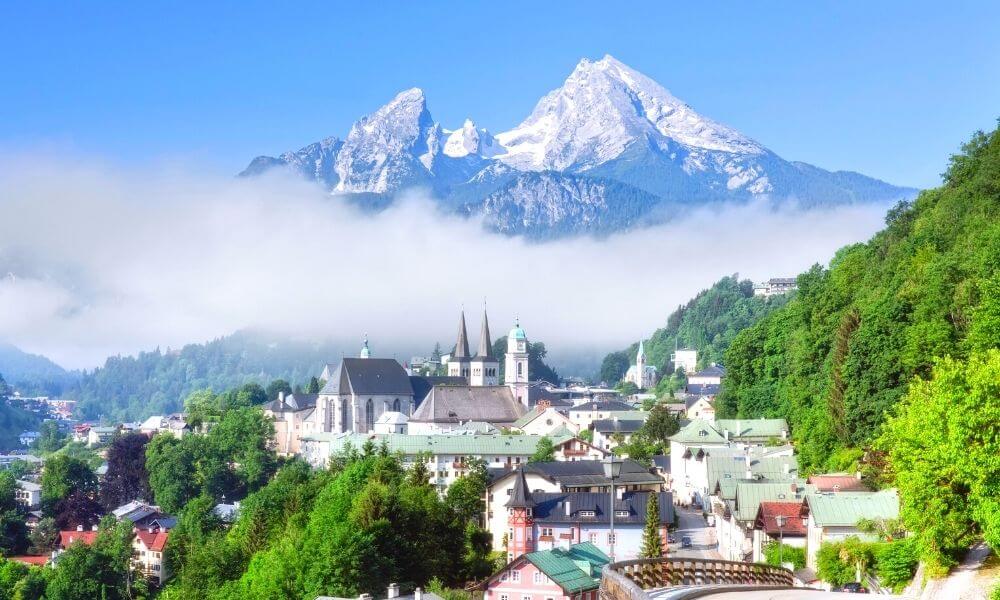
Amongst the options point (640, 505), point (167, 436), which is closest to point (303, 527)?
point (640, 505)

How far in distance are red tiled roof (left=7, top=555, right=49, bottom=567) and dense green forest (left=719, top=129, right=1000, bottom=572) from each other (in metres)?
60.4

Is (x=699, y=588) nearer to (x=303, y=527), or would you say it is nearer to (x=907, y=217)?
(x=303, y=527)

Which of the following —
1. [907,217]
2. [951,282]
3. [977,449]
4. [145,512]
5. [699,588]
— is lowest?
[145,512]

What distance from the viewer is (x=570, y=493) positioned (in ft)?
247

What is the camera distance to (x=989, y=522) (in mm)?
26969

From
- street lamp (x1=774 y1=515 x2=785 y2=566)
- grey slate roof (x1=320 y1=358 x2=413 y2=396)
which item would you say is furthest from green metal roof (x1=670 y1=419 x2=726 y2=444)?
grey slate roof (x1=320 y1=358 x2=413 y2=396)

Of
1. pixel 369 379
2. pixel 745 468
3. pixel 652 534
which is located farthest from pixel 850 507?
pixel 369 379

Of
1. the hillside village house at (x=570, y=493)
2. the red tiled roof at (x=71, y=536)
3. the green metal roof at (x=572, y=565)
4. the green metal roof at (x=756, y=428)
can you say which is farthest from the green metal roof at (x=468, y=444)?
the green metal roof at (x=572, y=565)

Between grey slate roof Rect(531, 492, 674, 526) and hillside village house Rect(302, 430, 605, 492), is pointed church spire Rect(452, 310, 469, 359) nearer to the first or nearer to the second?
hillside village house Rect(302, 430, 605, 492)

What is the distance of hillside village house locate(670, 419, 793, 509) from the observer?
8362 centimetres

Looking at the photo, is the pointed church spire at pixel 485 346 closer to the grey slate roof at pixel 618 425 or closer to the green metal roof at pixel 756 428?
the grey slate roof at pixel 618 425

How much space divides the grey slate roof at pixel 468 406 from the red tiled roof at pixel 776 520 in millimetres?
94982

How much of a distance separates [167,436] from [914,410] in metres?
116

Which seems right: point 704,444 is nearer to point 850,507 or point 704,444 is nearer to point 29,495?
point 850,507
